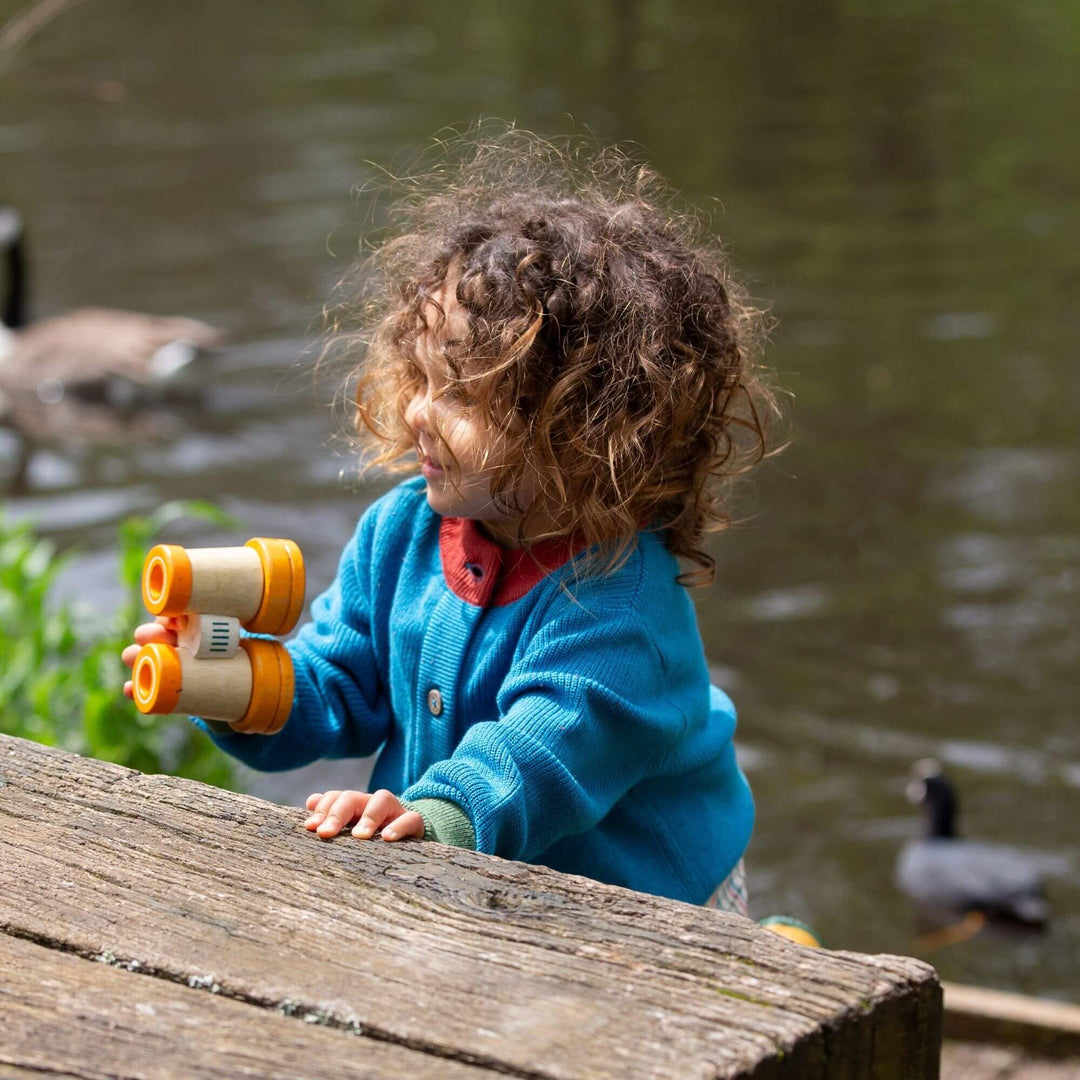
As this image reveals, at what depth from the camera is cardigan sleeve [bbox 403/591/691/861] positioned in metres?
1.79

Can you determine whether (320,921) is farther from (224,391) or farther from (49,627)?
(224,391)

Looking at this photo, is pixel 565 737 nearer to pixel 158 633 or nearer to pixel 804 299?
pixel 158 633

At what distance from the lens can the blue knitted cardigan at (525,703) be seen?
183cm

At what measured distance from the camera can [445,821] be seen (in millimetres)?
1739

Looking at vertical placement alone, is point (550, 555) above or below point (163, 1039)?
below

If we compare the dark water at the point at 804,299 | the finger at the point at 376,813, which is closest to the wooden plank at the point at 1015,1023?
the dark water at the point at 804,299

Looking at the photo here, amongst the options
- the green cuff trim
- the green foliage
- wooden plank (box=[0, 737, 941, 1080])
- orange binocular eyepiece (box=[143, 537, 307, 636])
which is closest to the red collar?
orange binocular eyepiece (box=[143, 537, 307, 636])

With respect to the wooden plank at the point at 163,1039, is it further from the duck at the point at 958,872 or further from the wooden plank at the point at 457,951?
the duck at the point at 958,872

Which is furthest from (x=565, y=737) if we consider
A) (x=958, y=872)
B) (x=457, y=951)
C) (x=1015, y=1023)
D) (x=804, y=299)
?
(x=804, y=299)

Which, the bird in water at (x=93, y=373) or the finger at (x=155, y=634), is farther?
the bird in water at (x=93, y=373)

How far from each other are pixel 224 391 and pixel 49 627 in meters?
5.25

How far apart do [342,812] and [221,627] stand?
46 cm

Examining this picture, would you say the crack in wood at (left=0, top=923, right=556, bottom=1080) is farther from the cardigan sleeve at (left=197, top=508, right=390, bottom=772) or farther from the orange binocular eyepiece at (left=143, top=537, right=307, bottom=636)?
the cardigan sleeve at (left=197, top=508, right=390, bottom=772)

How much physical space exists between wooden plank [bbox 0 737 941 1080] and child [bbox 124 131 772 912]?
15.9 inches
